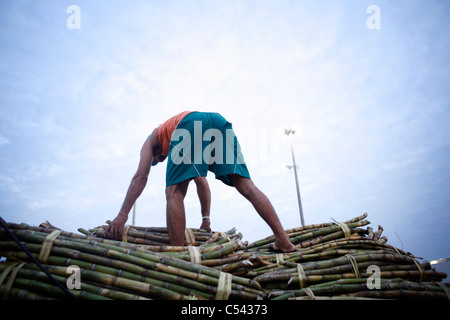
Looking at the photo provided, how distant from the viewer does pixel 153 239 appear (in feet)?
7.13

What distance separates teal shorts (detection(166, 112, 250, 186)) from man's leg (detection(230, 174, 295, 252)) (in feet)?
0.33

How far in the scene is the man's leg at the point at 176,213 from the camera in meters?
2.12

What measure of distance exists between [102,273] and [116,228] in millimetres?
891

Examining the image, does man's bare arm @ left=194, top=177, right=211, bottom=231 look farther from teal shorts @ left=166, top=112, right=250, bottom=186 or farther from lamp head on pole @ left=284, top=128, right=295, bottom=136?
lamp head on pole @ left=284, top=128, right=295, bottom=136

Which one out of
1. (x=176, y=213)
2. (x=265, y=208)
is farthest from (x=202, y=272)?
(x=265, y=208)

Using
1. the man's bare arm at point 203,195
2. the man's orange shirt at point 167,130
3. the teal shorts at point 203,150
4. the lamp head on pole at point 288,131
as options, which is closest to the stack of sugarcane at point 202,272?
the teal shorts at point 203,150

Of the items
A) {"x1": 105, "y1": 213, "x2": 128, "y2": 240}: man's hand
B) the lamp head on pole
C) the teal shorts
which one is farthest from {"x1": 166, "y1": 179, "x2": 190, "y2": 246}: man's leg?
the lamp head on pole

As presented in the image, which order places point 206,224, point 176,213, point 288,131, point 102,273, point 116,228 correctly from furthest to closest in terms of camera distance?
point 288,131, point 206,224, point 176,213, point 116,228, point 102,273

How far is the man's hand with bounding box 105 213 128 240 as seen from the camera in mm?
2037

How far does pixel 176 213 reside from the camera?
2172 mm

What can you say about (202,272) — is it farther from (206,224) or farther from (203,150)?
(206,224)
